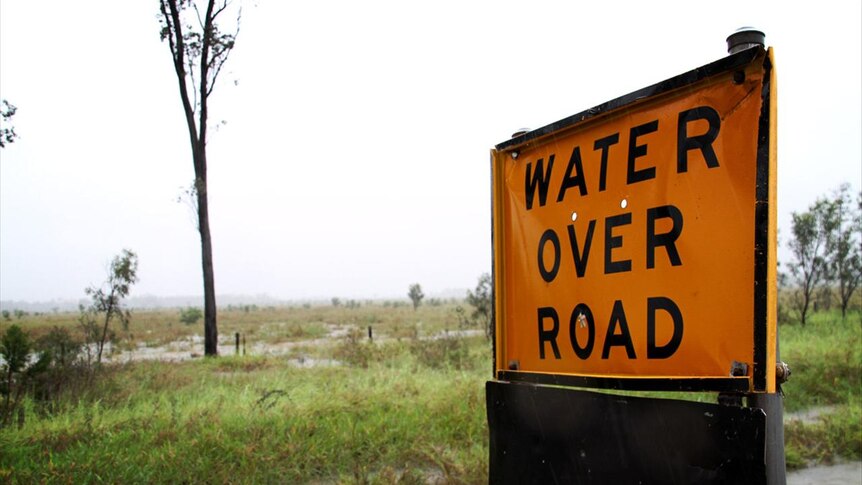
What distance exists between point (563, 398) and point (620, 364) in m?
0.24

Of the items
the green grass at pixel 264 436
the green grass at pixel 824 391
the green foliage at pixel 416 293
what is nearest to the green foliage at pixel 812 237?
the green grass at pixel 824 391

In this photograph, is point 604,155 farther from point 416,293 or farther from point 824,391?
point 416,293

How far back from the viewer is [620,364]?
6.31 feet

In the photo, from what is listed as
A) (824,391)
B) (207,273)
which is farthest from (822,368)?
(207,273)

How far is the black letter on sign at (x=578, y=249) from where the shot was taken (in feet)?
6.73

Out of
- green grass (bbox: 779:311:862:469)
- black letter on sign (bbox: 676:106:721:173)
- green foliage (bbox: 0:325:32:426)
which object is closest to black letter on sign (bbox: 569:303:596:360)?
black letter on sign (bbox: 676:106:721:173)

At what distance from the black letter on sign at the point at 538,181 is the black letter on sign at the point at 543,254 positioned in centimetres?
12

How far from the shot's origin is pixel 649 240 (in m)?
1.87

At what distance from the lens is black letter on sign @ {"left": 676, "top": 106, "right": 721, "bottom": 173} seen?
1.71 meters

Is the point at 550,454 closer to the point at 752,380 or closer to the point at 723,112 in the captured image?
the point at 752,380

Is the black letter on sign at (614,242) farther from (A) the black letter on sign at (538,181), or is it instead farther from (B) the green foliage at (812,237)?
(B) the green foliage at (812,237)

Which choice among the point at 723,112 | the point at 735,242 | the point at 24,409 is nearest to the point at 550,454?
the point at 735,242

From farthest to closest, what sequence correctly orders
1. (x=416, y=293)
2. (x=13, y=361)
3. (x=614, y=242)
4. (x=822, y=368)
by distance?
(x=416, y=293)
(x=822, y=368)
(x=13, y=361)
(x=614, y=242)

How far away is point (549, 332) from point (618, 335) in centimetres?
30
